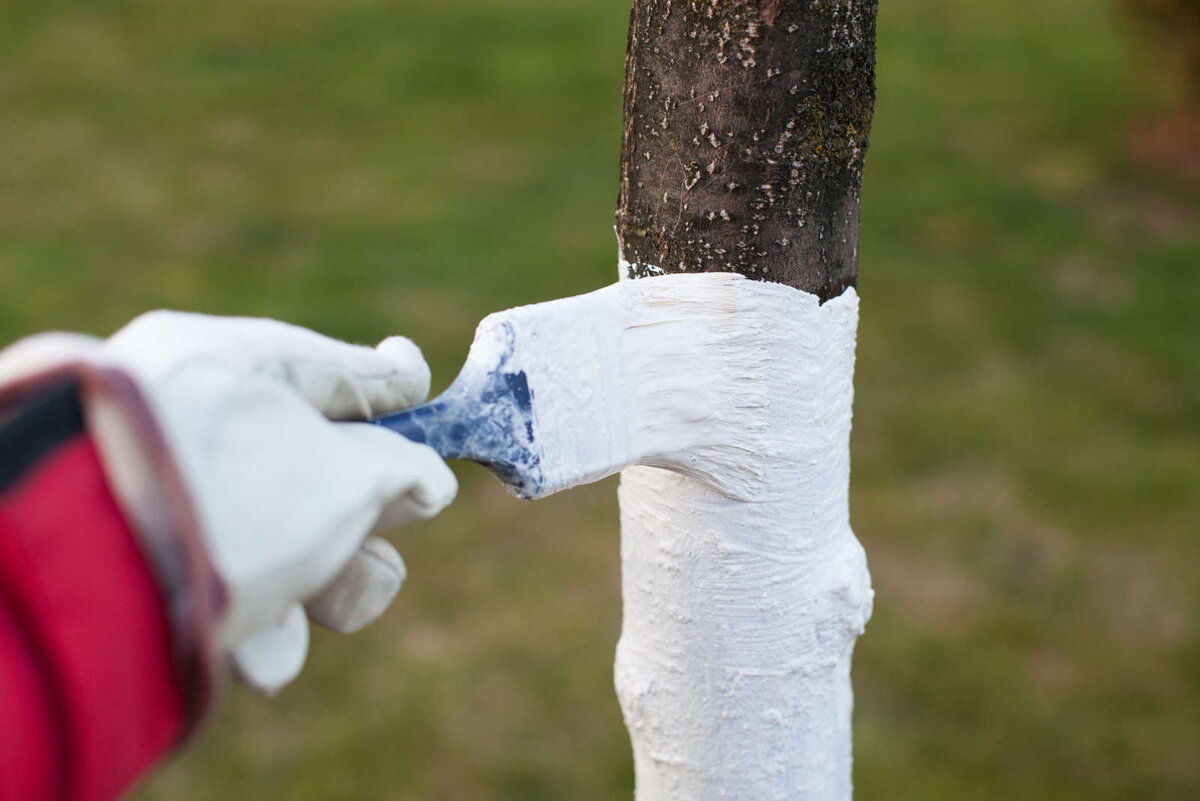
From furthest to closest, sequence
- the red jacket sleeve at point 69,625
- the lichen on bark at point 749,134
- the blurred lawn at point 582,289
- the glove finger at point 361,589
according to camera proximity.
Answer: the blurred lawn at point 582,289 < the lichen on bark at point 749,134 < the glove finger at point 361,589 < the red jacket sleeve at point 69,625

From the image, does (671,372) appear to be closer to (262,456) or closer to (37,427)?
(262,456)

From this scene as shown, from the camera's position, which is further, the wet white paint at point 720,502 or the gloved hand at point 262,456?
the wet white paint at point 720,502

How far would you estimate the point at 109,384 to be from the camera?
75 cm

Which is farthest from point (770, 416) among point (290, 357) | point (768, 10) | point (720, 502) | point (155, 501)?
point (155, 501)

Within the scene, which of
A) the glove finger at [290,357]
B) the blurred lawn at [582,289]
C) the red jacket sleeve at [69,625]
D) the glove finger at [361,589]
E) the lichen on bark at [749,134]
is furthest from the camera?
the blurred lawn at [582,289]

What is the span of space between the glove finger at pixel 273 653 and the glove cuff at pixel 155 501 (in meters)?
0.09

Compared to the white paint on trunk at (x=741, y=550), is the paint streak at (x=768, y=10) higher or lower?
higher

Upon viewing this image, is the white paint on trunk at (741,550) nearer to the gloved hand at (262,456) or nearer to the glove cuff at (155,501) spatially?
the gloved hand at (262,456)

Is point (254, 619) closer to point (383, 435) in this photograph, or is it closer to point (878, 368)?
point (383, 435)

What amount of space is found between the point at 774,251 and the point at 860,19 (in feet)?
0.73

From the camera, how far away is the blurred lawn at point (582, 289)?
3000 mm

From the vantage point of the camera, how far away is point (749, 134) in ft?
3.65

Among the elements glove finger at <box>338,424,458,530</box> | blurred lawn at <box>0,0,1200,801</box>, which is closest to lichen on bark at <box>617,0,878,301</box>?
glove finger at <box>338,424,458,530</box>

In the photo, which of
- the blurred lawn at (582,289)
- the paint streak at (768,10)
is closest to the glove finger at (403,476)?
the paint streak at (768,10)
